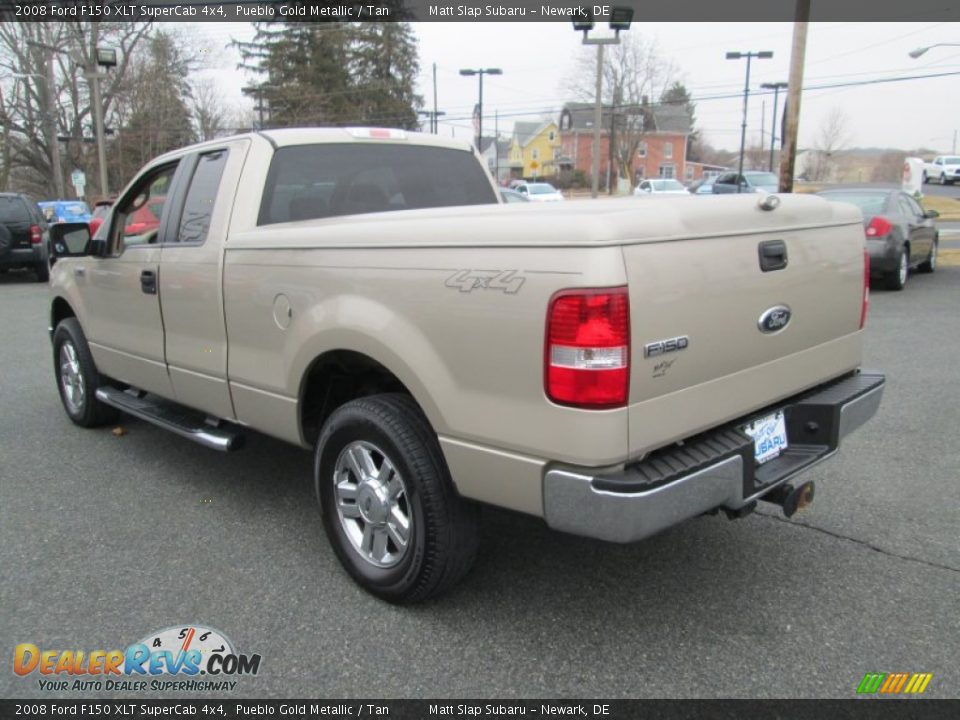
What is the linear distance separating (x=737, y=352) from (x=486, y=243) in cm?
98

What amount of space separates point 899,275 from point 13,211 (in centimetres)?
1618

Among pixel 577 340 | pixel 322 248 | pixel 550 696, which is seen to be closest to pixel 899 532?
pixel 550 696

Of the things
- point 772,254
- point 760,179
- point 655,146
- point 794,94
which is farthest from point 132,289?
point 655,146

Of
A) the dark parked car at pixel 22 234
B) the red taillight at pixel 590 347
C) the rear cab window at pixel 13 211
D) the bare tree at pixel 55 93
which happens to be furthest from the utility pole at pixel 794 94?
the bare tree at pixel 55 93

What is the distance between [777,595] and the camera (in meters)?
3.03

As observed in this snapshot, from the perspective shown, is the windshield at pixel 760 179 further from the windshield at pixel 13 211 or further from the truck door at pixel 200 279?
the truck door at pixel 200 279

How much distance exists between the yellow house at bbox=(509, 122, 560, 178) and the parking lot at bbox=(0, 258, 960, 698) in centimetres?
7940

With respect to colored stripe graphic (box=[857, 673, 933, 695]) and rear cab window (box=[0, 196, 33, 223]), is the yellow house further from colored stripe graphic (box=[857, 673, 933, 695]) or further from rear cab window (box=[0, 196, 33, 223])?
colored stripe graphic (box=[857, 673, 933, 695])

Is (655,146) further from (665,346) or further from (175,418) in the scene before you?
(665,346)

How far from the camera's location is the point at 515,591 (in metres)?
3.11

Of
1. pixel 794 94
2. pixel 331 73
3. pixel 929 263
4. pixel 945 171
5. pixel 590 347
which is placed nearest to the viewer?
pixel 590 347

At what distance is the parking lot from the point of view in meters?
2.57
